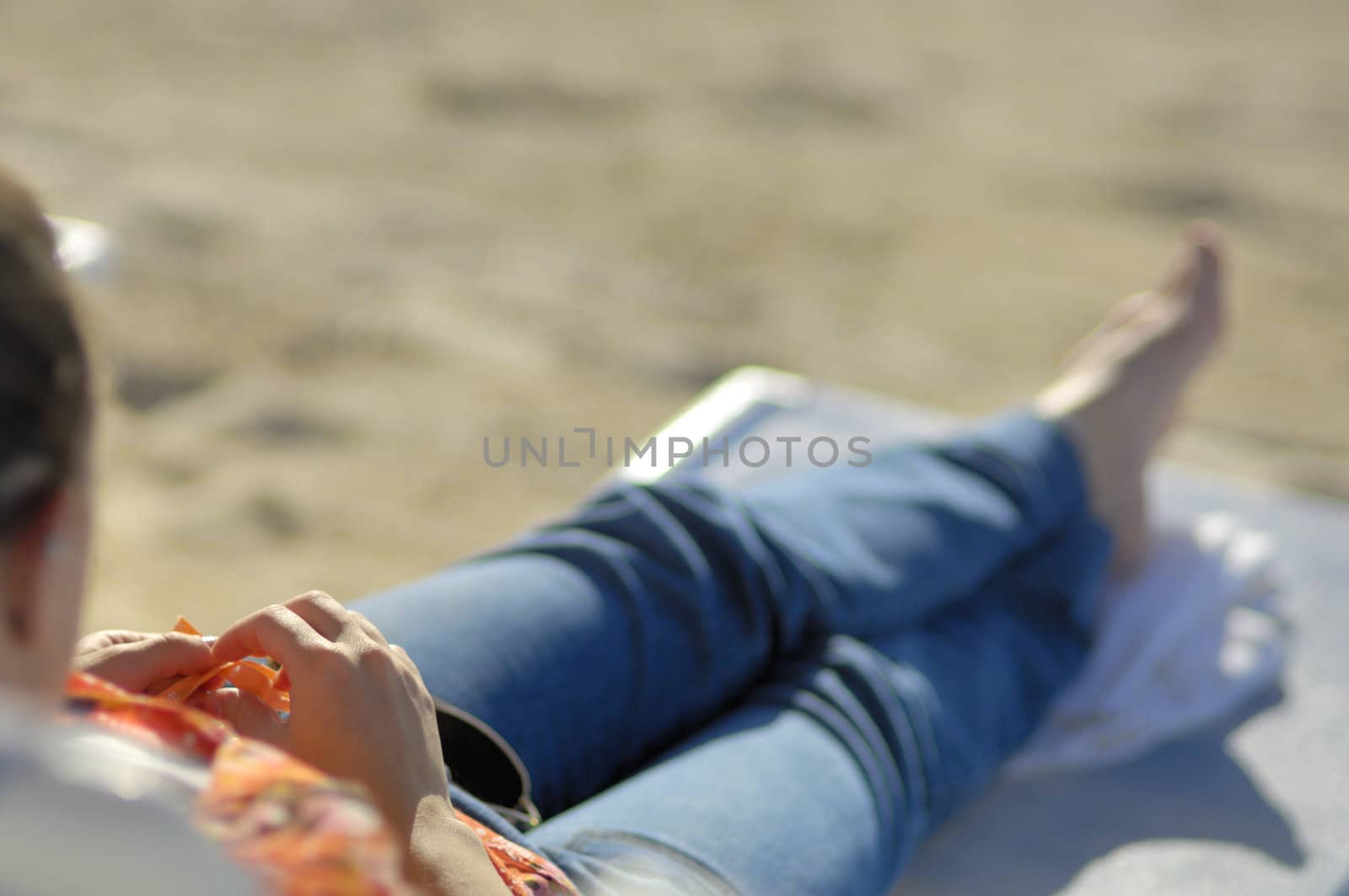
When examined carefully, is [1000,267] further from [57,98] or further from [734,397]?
[57,98]

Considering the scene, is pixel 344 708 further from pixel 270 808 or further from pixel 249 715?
pixel 270 808

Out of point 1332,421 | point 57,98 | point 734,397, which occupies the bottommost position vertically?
point 1332,421

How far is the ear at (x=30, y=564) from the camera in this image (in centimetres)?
44

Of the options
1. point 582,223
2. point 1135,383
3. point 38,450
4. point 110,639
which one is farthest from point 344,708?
point 582,223

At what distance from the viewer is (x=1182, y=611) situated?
1.36 m

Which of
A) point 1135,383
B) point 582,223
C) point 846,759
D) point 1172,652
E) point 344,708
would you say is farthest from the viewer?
point 582,223

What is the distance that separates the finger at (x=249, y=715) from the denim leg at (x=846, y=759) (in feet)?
0.70

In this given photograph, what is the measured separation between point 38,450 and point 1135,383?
4.28ft

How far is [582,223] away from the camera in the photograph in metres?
3.01

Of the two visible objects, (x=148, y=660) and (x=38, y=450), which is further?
(x=148, y=660)

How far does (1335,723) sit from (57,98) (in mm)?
3297

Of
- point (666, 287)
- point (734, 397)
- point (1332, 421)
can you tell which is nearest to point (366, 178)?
point (666, 287)

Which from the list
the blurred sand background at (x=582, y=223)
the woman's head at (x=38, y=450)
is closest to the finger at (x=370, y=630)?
the woman's head at (x=38, y=450)

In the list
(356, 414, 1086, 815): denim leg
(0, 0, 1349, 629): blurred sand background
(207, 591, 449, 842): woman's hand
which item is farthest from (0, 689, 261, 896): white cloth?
(0, 0, 1349, 629): blurred sand background
